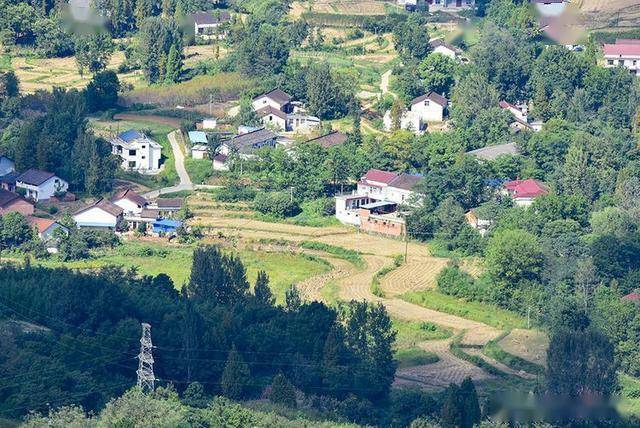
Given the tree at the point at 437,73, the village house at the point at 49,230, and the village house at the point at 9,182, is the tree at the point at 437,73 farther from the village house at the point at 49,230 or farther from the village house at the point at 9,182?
the village house at the point at 49,230

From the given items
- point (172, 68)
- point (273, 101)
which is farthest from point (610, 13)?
point (172, 68)

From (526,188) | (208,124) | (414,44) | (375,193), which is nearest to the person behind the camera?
(526,188)

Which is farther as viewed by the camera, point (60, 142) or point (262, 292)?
point (60, 142)

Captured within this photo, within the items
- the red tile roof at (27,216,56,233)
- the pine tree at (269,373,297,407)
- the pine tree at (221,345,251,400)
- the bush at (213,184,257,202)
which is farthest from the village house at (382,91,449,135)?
the pine tree at (269,373,297,407)

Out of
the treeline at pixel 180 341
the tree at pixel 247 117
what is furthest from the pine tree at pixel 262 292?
the tree at pixel 247 117

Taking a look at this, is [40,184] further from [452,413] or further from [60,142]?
[452,413]

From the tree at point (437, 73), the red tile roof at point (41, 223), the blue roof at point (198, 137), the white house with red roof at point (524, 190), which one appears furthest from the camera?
the tree at point (437, 73)
